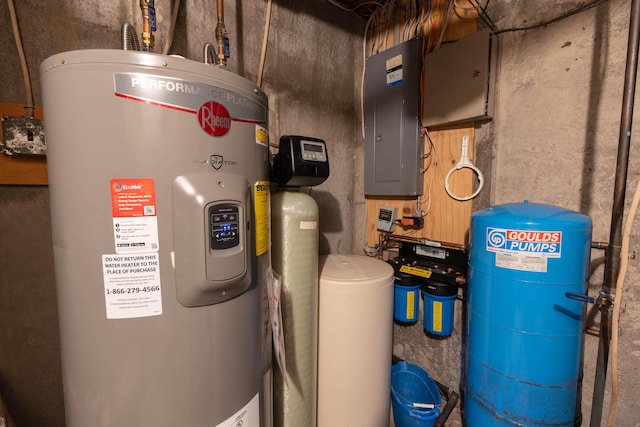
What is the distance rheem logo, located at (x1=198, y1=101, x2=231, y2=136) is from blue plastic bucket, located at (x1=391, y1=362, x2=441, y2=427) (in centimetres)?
150

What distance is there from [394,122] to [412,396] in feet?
5.08

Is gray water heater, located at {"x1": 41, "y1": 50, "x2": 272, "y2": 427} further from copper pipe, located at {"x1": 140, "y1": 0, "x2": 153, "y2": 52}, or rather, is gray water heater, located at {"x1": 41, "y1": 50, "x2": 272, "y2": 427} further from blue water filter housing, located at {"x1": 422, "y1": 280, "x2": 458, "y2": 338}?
blue water filter housing, located at {"x1": 422, "y1": 280, "x2": 458, "y2": 338}

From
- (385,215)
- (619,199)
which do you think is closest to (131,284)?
(619,199)

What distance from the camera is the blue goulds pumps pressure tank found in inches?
36.9

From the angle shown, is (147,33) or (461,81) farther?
(461,81)

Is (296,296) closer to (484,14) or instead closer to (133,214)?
(133,214)

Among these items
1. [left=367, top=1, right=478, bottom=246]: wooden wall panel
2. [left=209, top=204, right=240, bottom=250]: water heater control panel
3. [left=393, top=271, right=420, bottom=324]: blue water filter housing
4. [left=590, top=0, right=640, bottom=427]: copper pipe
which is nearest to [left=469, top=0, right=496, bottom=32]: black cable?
[left=367, top=1, right=478, bottom=246]: wooden wall panel

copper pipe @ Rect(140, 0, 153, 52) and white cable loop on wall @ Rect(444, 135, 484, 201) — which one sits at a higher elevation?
copper pipe @ Rect(140, 0, 153, 52)

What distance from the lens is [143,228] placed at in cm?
56

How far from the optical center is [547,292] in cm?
95

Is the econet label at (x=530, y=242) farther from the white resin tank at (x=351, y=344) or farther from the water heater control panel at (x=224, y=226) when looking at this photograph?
Result: the water heater control panel at (x=224, y=226)

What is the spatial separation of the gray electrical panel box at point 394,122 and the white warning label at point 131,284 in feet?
4.51

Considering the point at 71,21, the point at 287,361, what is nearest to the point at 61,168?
the point at 71,21

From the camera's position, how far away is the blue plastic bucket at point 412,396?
1.31m
